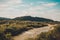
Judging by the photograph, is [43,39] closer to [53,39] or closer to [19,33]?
[53,39]

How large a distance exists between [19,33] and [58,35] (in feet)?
44.2

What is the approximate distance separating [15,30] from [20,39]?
9.61 m

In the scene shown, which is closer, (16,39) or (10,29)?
(16,39)

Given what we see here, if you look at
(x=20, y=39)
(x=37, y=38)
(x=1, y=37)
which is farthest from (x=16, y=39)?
(x=37, y=38)

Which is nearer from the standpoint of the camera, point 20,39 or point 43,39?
point 43,39

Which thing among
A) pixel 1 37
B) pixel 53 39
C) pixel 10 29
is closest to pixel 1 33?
pixel 1 37

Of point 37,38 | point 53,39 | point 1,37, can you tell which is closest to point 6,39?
point 1,37

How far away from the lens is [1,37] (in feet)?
139

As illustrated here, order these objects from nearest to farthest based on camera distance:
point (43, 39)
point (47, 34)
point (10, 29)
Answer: point (43, 39) < point (47, 34) < point (10, 29)

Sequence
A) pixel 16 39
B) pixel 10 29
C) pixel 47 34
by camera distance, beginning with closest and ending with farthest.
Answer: pixel 47 34, pixel 16 39, pixel 10 29

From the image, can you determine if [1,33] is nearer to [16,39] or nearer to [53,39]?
[16,39]

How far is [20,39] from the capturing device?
44.3 meters

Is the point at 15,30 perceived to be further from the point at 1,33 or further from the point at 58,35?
the point at 58,35

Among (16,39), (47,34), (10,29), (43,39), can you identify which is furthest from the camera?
(10,29)
